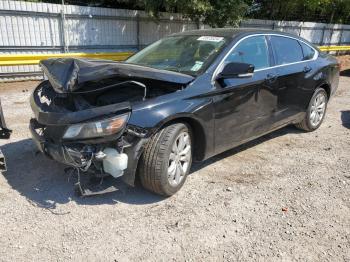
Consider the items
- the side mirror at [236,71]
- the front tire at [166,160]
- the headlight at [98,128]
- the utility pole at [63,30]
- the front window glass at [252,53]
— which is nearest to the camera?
the headlight at [98,128]

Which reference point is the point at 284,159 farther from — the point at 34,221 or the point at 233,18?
the point at 233,18

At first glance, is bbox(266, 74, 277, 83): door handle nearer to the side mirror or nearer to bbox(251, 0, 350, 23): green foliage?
the side mirror

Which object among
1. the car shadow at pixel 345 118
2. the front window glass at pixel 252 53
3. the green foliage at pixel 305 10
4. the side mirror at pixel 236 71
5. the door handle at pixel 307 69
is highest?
Answer: the green foliage at pixel 305 10

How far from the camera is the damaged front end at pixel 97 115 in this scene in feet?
10.6

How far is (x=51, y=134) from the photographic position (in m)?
3.50

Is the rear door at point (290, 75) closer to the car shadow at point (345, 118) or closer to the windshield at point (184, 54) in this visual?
the windshield at point (184, 54)

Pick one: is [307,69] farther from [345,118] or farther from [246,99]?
[345,118]

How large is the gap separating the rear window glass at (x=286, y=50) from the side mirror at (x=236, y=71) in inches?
47.8

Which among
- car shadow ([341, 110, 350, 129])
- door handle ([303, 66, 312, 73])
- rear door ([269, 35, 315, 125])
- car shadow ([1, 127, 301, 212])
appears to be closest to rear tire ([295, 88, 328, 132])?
rear door ([269, 35, 315, 125])

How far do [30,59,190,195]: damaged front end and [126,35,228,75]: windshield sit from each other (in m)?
0.47

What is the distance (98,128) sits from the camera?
10.5 ft

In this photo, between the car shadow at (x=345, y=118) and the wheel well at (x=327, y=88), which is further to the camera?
the car shadow at (x=345, y=118)

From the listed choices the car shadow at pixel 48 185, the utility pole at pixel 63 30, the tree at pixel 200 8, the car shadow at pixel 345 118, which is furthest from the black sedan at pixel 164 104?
the tree at pixel 200 8

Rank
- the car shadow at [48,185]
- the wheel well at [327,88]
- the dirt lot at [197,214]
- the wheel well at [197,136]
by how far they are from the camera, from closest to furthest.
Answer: the dirt lot at [197,214]
the car shadow at [48,185]
the wheel well at [197,136]
the wheel well at [327,88]
